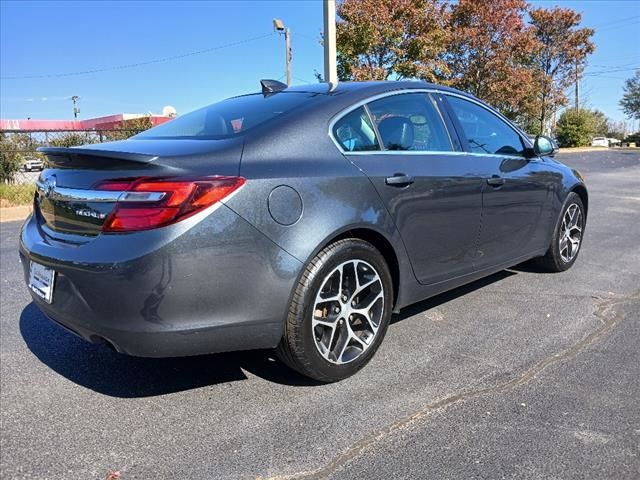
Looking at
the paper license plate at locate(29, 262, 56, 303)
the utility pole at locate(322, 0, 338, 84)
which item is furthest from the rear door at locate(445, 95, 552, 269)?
the utility pole at locate(322, 0, 338, 84)

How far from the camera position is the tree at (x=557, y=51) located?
1331 inches

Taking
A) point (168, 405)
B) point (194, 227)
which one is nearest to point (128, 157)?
→ point (194, 227)

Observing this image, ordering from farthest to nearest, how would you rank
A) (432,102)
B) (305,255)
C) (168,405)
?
(432,102), (168,405), (305,255)

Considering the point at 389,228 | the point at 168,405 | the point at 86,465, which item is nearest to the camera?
the point at 86,465

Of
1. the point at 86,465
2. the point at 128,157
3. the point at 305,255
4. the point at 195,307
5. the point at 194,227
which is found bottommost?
the point at 86,465

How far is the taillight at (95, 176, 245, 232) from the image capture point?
2324 mm

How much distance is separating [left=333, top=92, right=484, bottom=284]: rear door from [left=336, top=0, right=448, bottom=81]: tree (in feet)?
41.6

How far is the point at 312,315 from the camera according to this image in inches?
107

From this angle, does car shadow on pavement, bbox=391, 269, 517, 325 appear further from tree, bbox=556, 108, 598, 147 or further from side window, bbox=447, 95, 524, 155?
tree, bbox=556, 108, 598, 147

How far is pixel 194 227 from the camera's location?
2.33 m

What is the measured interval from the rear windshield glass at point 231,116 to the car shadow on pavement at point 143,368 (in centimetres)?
134

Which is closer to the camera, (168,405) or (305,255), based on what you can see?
(305,255)

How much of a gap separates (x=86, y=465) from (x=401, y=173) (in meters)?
2.15

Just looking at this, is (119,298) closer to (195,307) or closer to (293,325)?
(195,307)
